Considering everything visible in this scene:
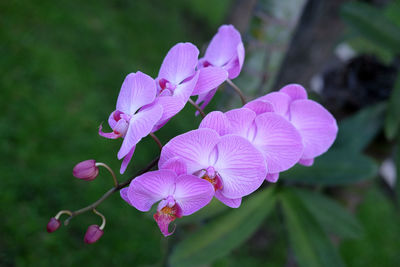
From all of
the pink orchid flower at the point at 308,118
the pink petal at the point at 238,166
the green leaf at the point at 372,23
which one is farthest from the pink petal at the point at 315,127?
the green leaf at the point at 372,23

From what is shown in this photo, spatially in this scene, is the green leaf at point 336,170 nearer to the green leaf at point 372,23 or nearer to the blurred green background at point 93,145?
the blurred green background at point 93,145

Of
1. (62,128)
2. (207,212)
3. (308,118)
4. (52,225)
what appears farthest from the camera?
(62,128)

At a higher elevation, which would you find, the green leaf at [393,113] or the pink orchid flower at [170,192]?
the pink orchid flower at [170,192]

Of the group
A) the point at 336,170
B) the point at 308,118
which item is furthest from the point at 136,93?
the point at 336,170

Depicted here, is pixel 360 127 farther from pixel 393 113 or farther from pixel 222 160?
pixel 222 160

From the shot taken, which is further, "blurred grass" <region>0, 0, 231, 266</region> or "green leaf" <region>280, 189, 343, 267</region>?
"blurred grass" <region>0, 0, 231, 266</region>

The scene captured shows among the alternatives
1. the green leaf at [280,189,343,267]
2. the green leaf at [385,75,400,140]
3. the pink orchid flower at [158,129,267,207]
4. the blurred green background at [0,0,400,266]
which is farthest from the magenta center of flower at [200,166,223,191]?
the green leaf at [385,75,400,140]

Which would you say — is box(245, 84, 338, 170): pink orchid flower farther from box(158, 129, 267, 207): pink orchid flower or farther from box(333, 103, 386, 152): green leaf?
box(333, 103, 386, 152): green leaf
